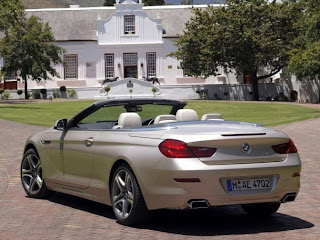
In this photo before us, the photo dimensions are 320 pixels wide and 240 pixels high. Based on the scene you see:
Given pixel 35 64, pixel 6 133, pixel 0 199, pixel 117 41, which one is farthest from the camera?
pixel 117 41

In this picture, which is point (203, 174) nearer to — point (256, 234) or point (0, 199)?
point (256, 234)

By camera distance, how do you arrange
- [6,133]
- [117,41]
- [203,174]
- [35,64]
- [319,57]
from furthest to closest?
[117,41] → [35,64] → [319,57] → [6,133] → [203,174]

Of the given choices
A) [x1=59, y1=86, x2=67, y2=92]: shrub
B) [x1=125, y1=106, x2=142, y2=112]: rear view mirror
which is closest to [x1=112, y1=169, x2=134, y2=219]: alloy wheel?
[x1=125, y1=106, x2=142, y2=112]: rear view mirror

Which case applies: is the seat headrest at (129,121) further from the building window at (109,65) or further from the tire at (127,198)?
the building window at (109,65)

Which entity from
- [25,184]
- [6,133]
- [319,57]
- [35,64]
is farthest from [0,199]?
[35,64]

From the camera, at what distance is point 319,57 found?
46.3 m

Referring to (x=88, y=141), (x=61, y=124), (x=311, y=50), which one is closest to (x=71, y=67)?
(x=311, y=50)

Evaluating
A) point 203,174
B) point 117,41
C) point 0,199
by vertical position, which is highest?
point 117,41

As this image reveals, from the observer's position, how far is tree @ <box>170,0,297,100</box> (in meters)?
60.7

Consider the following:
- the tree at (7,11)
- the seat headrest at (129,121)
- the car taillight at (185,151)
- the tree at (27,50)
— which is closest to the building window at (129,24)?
the tree at (27,50)

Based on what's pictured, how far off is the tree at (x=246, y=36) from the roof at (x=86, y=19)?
488 inches

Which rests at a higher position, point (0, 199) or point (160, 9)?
point (160, 9)

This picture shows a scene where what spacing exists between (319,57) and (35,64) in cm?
2705

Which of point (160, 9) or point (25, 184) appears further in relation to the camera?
point (160, 9)
